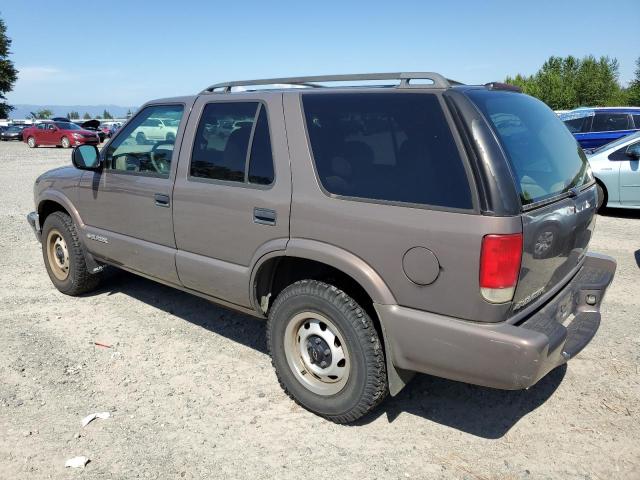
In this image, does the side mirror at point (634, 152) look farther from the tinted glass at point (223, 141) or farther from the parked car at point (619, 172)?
the tinted glass at point (223, 141)

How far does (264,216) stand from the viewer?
3223 mm

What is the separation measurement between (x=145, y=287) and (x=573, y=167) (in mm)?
4193

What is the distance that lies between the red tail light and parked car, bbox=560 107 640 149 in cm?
1042

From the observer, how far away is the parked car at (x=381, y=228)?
248 centimetres

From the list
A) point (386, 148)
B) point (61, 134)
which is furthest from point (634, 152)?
point (61, 134)

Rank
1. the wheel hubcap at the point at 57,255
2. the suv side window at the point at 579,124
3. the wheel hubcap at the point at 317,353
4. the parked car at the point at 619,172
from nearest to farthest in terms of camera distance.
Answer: the wheel hubcap at the point at 317,353, the wheel hubcap at the point at 57,255, the parked car at the point at 619,172, the suv side window at the point at 579,124

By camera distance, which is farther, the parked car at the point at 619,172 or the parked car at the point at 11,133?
the parked car at the point at 11,133

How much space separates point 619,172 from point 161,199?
7995 millimetres

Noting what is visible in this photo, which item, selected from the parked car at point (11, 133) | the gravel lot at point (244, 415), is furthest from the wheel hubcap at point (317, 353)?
the parked car at point (11, 133)

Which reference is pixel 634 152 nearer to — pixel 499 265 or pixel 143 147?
pixel 499 265

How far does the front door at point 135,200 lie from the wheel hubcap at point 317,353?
1.21 m

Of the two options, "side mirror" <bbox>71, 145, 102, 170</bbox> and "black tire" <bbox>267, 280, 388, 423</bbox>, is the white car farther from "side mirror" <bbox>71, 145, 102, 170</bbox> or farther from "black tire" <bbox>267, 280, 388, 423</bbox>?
"black tire" <bbox>267, 280, 388, 423</bbox>

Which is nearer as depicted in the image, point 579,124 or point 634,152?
point 634,152

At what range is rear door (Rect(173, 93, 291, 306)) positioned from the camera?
10.5ft
